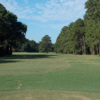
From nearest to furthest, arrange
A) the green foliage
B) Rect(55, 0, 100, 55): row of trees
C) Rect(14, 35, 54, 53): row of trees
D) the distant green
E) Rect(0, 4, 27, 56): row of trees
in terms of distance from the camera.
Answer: the distant green → Rect(0, 4, 27, 56): row of trees → Rect(55, 0, 100, 55): row of trees → the green foliage → Rect(14, 35, 54, 53): row of trees

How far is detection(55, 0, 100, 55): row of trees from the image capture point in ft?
144

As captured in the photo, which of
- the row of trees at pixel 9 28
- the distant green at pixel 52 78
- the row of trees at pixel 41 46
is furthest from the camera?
the row of trees at pixel 41 46

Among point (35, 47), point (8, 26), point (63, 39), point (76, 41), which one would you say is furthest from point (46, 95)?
point (35, 47)

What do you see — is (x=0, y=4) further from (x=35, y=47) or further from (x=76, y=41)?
(x=35, y=47)

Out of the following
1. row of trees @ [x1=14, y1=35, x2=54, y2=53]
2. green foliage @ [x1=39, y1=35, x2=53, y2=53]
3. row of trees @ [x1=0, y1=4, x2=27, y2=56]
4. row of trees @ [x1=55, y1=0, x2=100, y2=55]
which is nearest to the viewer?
row of trees @ [x1=0, y1=4, x2=27, y2=56]

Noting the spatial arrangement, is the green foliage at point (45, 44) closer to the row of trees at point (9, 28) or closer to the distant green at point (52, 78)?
the row of trees at point (9, 28)

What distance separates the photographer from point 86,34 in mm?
48781

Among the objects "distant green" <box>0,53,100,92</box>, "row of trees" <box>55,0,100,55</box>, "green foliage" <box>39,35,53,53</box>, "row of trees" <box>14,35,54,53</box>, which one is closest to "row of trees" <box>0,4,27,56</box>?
"row of trees" <box>55,0,100,55</box>

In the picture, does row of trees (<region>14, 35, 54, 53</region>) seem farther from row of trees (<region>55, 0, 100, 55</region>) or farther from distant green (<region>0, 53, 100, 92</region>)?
distant green (<region>0, 53, 100, 92</region>)

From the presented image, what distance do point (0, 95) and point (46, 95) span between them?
56.9 inches

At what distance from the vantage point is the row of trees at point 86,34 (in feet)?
144

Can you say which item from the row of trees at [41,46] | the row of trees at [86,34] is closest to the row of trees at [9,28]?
the row of trees at [86,34]

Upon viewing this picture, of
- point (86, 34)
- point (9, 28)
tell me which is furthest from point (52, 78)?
point (86, 34)

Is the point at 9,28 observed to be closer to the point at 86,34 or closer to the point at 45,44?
the point at 86,34
